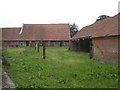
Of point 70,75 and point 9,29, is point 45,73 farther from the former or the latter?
point 9,29

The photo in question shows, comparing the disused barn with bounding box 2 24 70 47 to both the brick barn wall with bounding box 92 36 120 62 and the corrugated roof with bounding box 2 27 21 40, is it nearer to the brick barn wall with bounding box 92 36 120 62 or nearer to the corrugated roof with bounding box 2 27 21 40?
the corrugated roof with bounding box 2 27 21 40

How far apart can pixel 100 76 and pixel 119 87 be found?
260cm

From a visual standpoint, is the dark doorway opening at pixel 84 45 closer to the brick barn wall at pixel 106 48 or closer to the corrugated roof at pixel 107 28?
the corrugated roof at pixel 107 28

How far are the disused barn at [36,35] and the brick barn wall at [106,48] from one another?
34.1 meters

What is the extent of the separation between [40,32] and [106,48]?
3970 cm

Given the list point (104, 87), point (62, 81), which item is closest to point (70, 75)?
point (62, 81)

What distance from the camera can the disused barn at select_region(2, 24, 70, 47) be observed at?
195 feet

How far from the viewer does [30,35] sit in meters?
59.9

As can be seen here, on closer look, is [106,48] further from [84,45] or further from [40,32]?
[40,32]

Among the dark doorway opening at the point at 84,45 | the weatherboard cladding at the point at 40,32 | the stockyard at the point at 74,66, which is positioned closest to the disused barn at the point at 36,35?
the weatherboard cladding at the point at 40,32

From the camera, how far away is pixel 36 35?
196 feet

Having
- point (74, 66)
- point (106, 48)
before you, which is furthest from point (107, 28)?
point (74, 66)

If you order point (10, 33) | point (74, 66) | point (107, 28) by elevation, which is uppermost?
point (10, 33)

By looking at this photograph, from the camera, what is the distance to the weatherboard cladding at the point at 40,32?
59781mm
